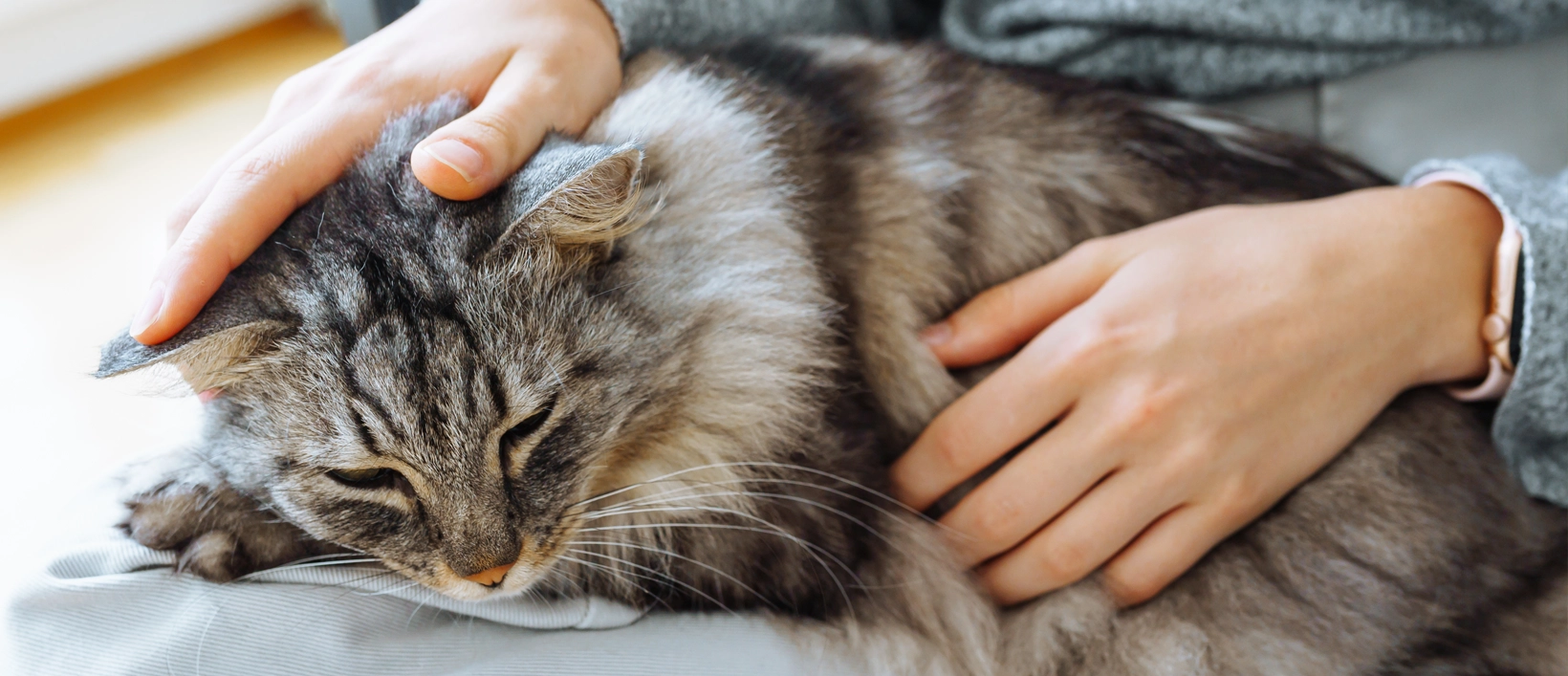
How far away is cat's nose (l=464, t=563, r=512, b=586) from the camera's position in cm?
96

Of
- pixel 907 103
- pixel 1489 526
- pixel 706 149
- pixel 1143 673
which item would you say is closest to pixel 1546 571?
pixel 1489 526

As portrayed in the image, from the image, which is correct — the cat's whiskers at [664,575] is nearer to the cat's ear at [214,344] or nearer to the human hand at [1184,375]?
the human hand at [1184,375]

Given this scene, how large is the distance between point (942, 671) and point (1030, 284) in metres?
0.46

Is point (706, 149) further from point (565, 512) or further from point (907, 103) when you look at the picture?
point (565, 512)

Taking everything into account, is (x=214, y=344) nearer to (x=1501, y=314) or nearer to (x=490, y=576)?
(x=490, y=576)

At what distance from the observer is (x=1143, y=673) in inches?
42.9

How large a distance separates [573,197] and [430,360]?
21 centimetres

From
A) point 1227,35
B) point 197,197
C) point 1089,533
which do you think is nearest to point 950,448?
point 1089,533

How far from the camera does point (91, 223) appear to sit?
2.50m

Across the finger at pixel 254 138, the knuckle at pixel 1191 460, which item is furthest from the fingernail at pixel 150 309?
the knuckle at pixel 1191 460

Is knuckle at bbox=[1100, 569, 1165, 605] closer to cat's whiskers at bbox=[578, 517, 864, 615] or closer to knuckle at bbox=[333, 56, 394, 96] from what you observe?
cat's whiskers at bbox=[578, 517, 864, 615]

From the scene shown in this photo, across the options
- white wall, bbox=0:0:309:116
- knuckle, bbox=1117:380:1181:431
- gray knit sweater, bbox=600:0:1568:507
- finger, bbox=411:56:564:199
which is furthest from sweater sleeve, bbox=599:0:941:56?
white wall, bbox=0:0:309:116

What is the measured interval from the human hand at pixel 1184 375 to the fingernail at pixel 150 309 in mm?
778

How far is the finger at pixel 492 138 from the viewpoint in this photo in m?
0.88
